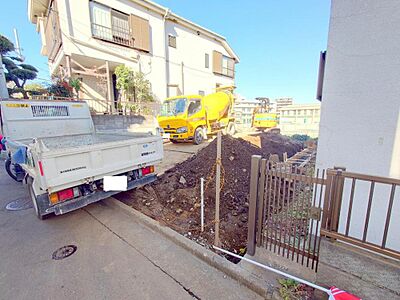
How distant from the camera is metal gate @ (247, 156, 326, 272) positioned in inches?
89.0

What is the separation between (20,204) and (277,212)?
5.38 meters

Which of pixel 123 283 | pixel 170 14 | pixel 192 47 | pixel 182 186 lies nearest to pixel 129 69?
pixel 170 14

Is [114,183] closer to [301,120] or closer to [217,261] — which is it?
[217,261]

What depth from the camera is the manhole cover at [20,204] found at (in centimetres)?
410

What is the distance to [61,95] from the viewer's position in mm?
9633

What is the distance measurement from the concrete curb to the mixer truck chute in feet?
18.1

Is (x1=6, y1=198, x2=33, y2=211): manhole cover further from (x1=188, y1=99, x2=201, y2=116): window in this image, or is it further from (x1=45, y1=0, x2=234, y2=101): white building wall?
(x1=45, y1=0, x2=234, y2=101): white building wall

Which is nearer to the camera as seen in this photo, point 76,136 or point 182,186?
point 182,186

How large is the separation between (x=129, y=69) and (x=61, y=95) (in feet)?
13.2

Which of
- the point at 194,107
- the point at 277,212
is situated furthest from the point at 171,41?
the point at 277,212

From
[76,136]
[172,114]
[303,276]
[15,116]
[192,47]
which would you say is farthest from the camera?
[192,47]

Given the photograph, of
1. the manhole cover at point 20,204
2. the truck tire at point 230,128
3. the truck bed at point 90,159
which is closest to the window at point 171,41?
the truck tire at point 230,128

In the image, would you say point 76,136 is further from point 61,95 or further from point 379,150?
point 379,150

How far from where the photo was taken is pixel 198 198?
4.32 m
